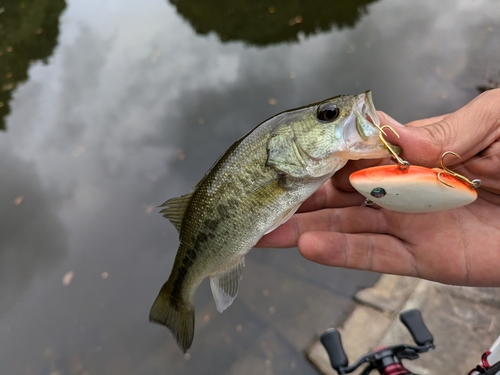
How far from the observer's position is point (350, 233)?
2.28 meters

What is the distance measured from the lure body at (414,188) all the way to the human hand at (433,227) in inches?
14.0

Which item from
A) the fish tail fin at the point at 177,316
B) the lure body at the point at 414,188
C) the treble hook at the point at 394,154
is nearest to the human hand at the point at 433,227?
the treble hook at the point at 394,154

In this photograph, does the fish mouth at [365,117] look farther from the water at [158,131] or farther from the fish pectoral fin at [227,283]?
the water at [158,131]

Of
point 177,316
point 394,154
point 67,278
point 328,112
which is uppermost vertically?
point 328,112

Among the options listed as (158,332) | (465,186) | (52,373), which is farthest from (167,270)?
(465,186)

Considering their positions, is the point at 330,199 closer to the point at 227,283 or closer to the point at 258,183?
the point at 258,183

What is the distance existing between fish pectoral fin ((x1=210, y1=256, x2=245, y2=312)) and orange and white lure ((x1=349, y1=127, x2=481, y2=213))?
1.07 meters

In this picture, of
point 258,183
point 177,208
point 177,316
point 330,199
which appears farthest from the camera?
point 330,199

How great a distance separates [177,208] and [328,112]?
1.15 m

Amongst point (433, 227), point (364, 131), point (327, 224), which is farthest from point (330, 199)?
point (364, 131)

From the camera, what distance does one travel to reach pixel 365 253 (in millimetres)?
2127

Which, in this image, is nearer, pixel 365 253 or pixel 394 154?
pixel 394 154

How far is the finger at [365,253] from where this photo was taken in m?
2.04

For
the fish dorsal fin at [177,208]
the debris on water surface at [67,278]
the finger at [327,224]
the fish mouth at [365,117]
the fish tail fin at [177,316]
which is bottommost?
the debris on water surface at [67,278]
